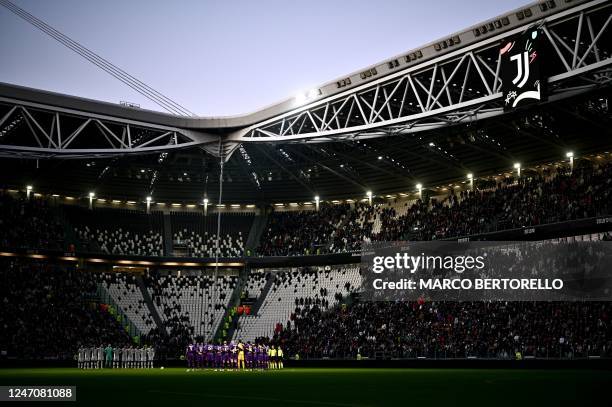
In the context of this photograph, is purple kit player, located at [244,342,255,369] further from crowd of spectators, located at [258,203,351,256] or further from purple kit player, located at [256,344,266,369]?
crowd of spectators, located at [258,203,351,256]

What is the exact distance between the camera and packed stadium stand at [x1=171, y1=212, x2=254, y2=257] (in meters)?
64.8

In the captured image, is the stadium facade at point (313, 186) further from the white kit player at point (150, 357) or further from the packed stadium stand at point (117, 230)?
the white kit player at point (150, 357)

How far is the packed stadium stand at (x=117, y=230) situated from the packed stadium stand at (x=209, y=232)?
1.92 m

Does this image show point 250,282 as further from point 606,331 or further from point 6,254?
point 606,331

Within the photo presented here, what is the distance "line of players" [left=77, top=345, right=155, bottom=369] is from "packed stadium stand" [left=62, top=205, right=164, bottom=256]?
15353 millimetres

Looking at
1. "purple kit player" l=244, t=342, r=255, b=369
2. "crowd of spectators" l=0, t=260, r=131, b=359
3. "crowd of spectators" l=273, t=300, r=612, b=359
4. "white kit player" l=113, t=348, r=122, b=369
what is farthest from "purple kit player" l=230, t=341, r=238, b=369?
"crowd of spectators" l=0, t=260, r=131, b=359

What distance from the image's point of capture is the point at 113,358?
47031 millimetres

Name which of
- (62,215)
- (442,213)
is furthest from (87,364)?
(442,213)

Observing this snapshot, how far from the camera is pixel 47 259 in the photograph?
5934cm

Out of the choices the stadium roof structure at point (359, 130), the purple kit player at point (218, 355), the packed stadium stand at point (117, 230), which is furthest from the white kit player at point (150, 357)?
the packed stadium stand at point (117, 230)

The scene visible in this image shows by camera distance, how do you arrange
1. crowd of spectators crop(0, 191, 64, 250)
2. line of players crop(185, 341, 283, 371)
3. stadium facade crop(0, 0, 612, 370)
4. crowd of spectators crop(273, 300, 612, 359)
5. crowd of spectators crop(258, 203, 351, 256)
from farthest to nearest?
crowd of spectators crop(258, 203, 351, 256) → crowd of spectators crop(0, 191, 64, 250) → line of players crop(185, 341, 283, 371) → crowd of spectators crop(273, 300, 612, 359) → stadium facade crop(0, 0, 612, 370)

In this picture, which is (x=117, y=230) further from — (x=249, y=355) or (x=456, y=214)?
(x=456, y=214)

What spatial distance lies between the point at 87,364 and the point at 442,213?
94.5ft

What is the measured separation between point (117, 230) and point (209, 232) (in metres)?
8.40
